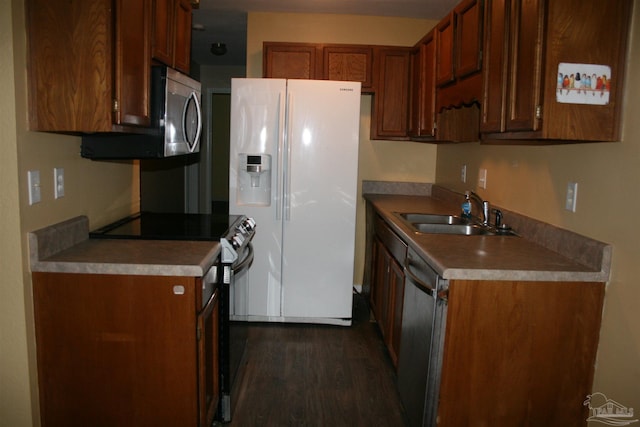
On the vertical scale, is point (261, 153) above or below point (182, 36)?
below

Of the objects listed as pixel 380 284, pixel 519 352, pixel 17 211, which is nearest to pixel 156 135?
pixel 17 211

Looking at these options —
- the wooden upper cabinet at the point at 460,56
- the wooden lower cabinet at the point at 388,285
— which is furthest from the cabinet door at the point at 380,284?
the wooden upper cabinet at the point at 460,56

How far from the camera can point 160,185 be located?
597cm

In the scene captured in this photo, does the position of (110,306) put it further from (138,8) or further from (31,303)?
(138,8)

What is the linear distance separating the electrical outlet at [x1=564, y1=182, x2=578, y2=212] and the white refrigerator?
1.65m

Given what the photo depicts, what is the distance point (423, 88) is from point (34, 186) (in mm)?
2619

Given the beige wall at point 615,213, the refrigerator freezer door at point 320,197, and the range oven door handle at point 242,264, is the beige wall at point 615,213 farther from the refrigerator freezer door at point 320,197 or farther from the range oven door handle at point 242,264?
the refrigerator freezer door at point 320,197

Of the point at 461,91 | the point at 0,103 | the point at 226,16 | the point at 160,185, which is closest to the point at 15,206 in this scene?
the point at 0,103

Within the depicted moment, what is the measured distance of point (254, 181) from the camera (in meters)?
3.73

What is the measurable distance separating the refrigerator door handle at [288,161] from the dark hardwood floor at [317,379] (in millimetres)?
843

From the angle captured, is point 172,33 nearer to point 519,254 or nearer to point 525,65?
point 525,65

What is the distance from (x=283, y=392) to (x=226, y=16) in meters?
3.04

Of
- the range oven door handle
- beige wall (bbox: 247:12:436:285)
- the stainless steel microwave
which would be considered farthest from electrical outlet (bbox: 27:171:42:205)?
beige wall (bbox: 247:12:436:285)

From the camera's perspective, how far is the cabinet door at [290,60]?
159 inches
